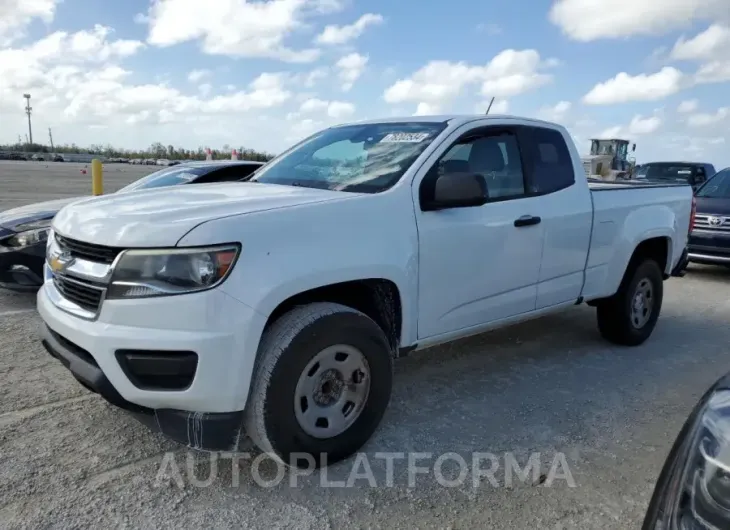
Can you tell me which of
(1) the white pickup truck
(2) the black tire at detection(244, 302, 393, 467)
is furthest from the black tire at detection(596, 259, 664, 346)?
(2) the black tire at detection(244, 302, 393, 467)

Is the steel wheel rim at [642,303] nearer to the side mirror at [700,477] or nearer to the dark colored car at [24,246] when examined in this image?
the dark colored car at [24,246]

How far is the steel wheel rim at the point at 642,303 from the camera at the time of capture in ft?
16.4

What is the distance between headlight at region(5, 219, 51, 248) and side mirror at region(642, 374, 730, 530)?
5.37 m

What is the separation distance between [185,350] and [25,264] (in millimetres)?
3715

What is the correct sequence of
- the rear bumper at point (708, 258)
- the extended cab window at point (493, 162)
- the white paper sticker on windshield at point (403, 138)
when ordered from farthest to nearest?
1. the rear bumper at point (708, 258)
2. the extended cab window at point (493, 162)
3. the white paper sticker on windshield at point (403, 138)

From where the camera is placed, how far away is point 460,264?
11.2 feet

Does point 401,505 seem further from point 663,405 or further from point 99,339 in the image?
point 663,405

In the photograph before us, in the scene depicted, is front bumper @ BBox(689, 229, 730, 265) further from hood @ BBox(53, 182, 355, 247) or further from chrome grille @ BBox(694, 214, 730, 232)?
hood @ BBox(53, 182, 355, 247)

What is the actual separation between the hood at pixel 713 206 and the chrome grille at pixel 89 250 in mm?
8580

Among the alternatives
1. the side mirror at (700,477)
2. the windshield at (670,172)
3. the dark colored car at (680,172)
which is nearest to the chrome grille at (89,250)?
the side mirror at (700,477)

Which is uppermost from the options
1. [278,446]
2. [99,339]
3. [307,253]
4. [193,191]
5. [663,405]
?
[193,191]

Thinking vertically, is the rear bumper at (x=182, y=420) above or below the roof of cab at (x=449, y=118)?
below

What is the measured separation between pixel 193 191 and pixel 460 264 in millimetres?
1581

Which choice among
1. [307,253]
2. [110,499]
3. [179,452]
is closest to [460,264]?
[307,253]
